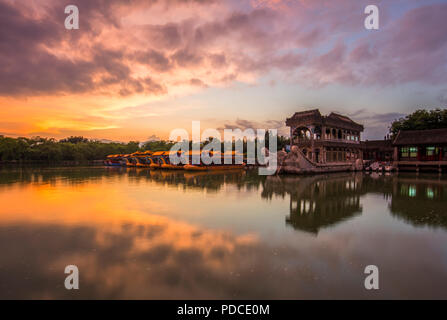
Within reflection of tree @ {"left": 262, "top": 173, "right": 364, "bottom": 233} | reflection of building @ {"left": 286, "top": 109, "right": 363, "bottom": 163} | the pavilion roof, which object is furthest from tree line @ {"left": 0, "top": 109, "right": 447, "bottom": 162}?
reflection of tree @ {"left": 262, "top": 173, "right": 364, "bottom": 233}

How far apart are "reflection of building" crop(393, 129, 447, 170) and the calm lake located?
84.9ft

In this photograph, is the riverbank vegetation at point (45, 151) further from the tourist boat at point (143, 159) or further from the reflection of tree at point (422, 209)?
the reflection of tree at point (422, 209)

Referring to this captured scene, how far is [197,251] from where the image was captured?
587 cm

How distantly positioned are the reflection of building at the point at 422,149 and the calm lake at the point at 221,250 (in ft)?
84.9

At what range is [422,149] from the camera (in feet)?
105

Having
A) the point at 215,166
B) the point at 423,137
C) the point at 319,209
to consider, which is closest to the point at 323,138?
the point at 423,137

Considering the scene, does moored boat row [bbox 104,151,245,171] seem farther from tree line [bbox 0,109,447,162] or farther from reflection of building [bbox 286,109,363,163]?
tree line [bbox 0,109,447,162]

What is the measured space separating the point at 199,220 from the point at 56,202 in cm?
832

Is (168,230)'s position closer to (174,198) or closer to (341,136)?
(174,198)

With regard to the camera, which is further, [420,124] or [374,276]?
[420,124]

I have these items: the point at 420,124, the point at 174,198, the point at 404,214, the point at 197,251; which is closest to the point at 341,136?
the point at 420,124

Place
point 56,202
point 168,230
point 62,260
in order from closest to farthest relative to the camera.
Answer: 1. point 62,260
2. point 168,230
3. point 56,202

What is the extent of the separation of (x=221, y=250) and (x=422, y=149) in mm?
38213

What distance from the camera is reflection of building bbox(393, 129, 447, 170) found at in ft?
98.1
